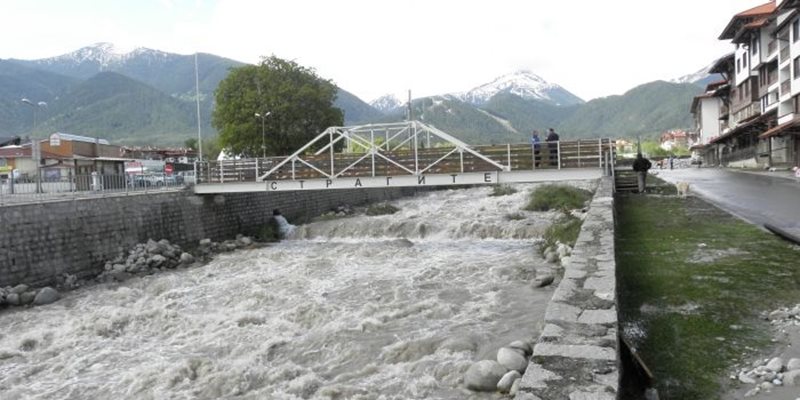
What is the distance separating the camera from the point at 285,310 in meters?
14.3

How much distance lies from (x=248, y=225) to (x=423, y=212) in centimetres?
1094

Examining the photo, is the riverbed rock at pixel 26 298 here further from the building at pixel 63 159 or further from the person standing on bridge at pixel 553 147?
the person standing on bridge at pixel 553 147

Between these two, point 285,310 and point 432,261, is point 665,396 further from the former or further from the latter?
point 432,261

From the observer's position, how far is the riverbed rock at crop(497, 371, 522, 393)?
775cm

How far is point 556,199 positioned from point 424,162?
443 inches

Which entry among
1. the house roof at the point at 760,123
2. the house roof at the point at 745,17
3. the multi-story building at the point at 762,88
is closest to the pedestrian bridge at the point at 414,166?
the multi-story building at the point at 762,88

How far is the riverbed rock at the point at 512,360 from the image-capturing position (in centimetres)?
828

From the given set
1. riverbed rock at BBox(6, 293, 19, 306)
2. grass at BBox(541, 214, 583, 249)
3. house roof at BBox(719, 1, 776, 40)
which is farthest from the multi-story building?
riverbed rock at BBox(6, 293, 19, 306)

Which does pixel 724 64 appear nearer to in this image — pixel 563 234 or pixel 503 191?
pixel 503 191

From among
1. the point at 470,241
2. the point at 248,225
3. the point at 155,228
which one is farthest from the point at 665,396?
the point at 248,225

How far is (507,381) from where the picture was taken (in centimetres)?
781

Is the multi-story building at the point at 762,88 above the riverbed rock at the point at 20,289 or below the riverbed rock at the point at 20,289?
above

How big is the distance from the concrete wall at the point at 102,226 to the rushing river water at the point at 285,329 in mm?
2092

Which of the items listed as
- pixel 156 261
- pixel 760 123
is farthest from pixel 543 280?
pixel 760 123
